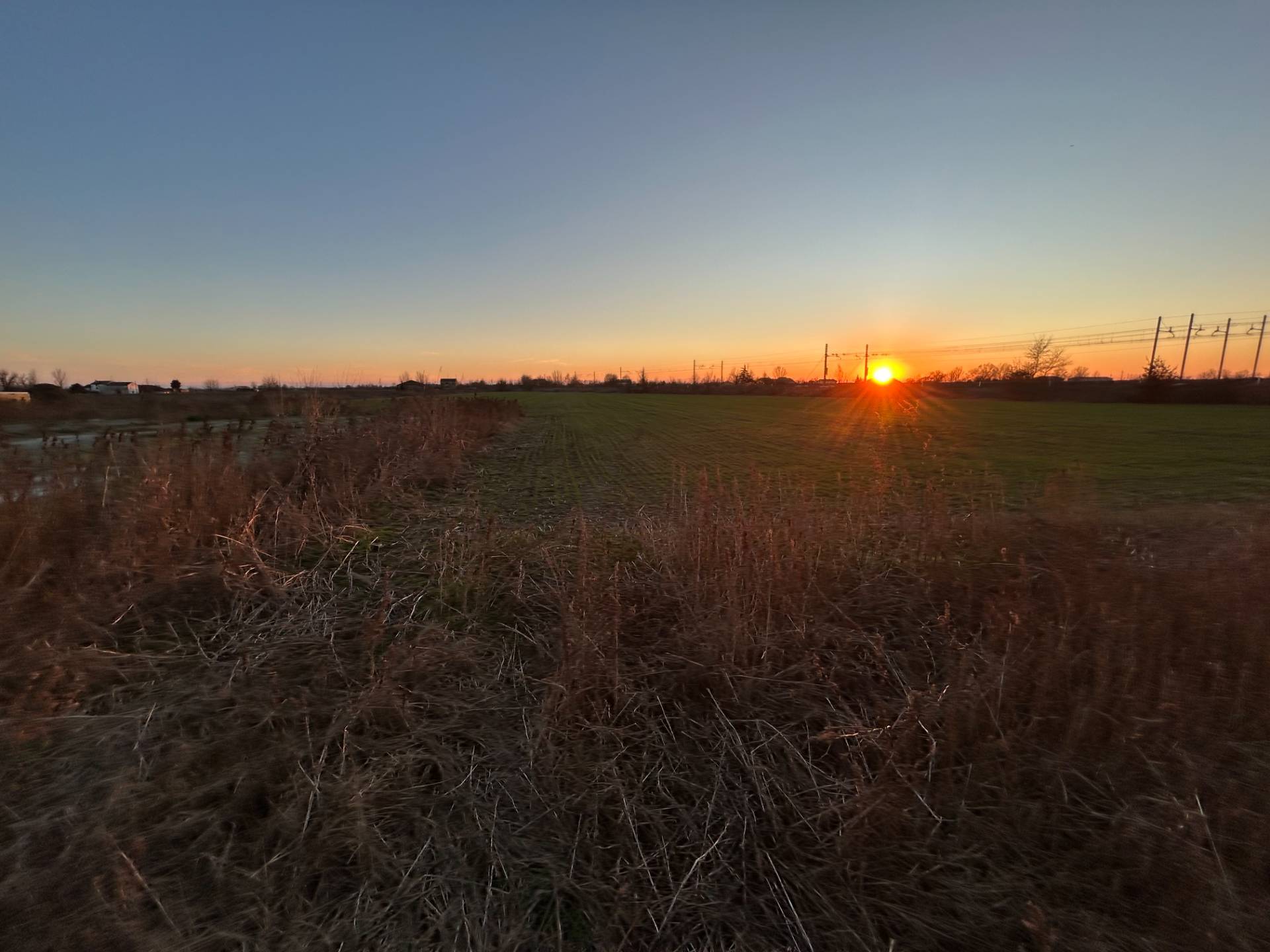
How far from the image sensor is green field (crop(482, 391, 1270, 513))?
8.34 metres

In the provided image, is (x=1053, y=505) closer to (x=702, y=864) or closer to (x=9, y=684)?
(x=702, y=864)

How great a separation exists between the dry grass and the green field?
11.2ft

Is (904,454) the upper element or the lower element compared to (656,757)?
upper

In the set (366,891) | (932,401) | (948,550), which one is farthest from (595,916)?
(932,401)

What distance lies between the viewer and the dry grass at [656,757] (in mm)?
1645

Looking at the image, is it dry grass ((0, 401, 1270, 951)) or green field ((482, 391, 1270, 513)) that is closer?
dry grass ((0, 401, 1270, 951))

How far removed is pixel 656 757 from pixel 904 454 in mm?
13057

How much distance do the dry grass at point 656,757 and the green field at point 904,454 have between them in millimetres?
3415

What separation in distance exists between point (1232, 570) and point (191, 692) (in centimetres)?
596

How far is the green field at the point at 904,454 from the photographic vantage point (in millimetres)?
8336

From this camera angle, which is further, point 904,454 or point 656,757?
point 904,454

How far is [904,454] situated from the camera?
1330 cm

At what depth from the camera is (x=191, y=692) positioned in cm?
261

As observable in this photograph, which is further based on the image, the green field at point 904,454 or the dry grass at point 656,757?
the green field at point 904,454
